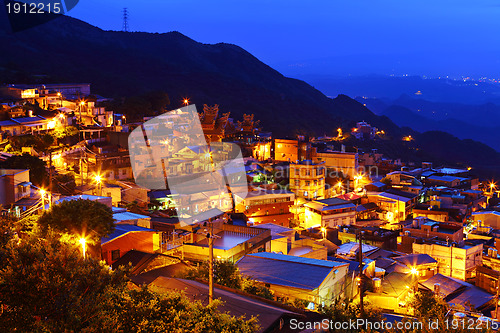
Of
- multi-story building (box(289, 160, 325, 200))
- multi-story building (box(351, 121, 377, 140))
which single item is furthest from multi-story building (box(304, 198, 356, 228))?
multi-story building (box(351, 121, 377, 140))

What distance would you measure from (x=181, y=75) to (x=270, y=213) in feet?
188

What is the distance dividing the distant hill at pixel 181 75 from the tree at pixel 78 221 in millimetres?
23780

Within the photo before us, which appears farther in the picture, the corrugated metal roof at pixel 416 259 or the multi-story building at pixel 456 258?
the multi-story building at pixel 456 258

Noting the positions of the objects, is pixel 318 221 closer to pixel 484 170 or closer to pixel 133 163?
pixel 133 163

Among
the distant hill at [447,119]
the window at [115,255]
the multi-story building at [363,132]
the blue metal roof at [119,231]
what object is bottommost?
the window at [115,255]

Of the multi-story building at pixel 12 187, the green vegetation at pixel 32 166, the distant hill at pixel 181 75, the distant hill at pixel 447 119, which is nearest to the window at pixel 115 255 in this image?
the multi-story building at pixel 12 187

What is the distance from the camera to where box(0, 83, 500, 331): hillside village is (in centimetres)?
866

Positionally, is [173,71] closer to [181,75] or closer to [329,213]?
[181,75]

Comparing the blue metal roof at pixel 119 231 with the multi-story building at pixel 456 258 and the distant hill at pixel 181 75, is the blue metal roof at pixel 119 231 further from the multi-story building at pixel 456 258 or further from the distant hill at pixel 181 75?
the distant hill at pixel 181 75

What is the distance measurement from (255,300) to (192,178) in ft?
38.2

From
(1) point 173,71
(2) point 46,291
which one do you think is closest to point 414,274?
(2) point 46,291

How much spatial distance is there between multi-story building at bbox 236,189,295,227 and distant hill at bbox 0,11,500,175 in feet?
66.8

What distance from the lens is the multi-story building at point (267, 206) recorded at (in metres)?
16.1

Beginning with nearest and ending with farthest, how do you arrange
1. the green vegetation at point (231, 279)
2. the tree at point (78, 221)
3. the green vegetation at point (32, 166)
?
the green vegetation at point (231, 279) < the tree at point (78, 221) < the green vegetation at point (32, 166)
